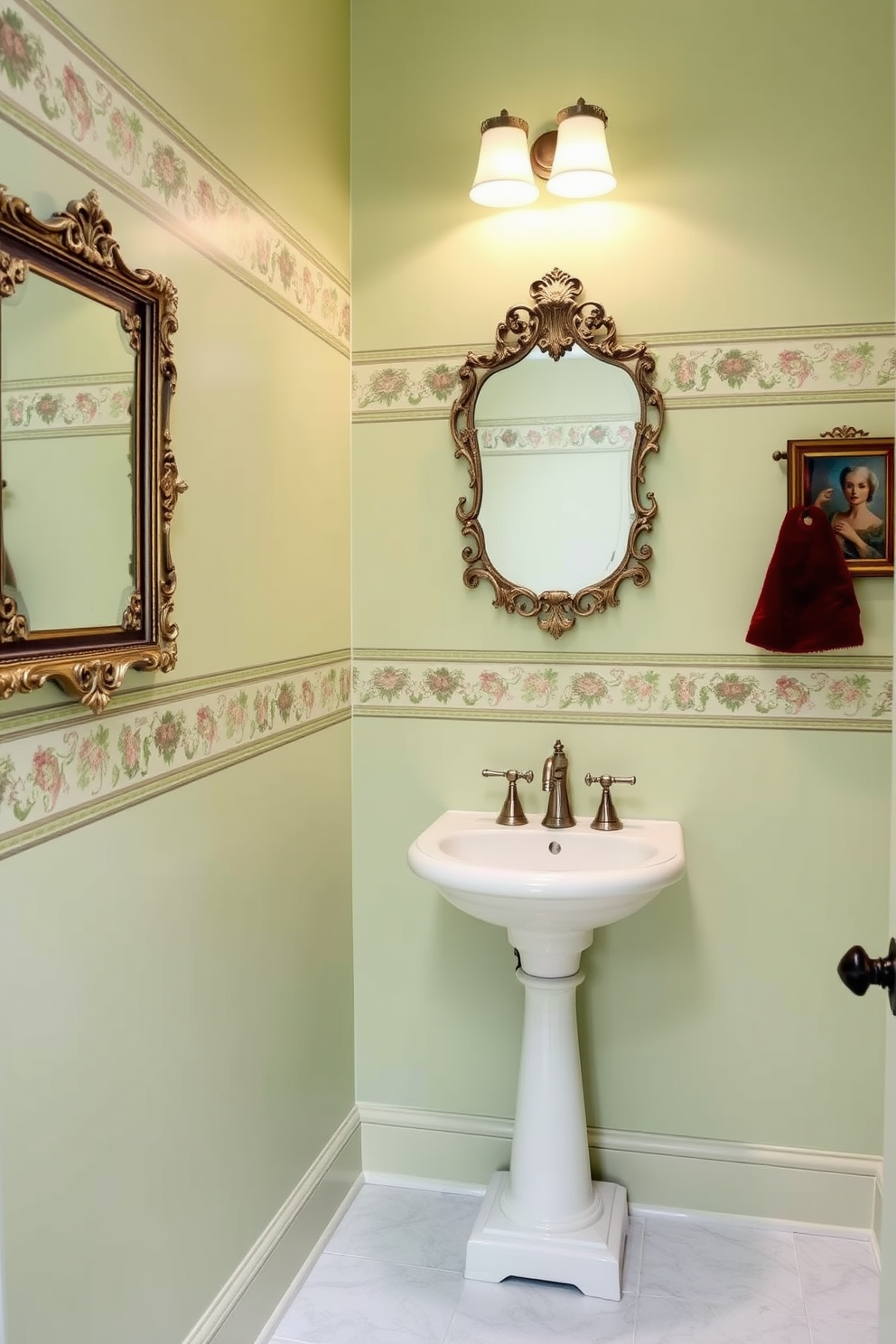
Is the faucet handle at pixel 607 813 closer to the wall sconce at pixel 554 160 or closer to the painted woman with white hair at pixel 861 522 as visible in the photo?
the painted woman with white hair at pixel 861 522

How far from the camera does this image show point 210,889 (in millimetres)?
1778

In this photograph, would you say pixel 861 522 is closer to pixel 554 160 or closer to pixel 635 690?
pixel 635 690

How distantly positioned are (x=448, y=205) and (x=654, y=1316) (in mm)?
2311

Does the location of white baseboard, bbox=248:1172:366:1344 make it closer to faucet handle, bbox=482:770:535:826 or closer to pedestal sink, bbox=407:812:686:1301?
pedestal sink, bbox=407:812:686:1301

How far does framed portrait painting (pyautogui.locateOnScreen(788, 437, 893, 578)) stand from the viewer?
2.21 meters

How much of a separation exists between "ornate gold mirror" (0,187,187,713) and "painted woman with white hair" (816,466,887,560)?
1368 mm

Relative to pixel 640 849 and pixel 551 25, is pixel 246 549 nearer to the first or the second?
pixel 640 849

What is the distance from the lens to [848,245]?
2227mm

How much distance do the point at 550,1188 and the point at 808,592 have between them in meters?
1.31

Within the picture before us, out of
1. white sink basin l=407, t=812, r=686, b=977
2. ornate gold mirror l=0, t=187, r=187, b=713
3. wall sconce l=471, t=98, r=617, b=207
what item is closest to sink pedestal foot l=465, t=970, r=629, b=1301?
white sink basin l=407, t=812, r=686, b=977

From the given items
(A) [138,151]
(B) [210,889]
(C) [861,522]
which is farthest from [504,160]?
(B) [210,889]

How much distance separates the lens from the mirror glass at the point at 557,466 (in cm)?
233

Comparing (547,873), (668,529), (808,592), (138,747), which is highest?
(668,529)

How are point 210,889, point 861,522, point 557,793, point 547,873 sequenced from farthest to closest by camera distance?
point 557,793 → point 861,522 → point 547,873 → point 210,889
